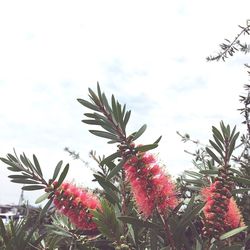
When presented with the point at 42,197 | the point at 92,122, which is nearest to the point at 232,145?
the point at 92,122

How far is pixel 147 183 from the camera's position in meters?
1.06

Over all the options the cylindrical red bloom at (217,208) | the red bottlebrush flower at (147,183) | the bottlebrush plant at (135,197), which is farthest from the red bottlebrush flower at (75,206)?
the cylindrical red bloom at (217,208)

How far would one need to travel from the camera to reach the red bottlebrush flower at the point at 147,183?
1044 mm

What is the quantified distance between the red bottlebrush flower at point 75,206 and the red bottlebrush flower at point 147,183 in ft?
0.57

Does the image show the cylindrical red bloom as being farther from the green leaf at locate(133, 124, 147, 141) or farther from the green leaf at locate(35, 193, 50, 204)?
the green leaf at locate(35, 193, 50, 204)

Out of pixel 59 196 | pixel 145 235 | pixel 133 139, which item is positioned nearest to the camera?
pixel 133 139

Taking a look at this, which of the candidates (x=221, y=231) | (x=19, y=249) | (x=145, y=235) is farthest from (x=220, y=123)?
(x=19, y=249)

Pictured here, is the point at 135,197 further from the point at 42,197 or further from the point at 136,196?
the point at 42,197

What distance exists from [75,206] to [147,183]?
0.78ft

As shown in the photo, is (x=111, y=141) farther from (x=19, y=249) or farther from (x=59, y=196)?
(x=19, y=249)

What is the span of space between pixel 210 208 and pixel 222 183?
0.07 meters

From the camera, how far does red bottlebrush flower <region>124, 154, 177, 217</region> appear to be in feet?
3.43

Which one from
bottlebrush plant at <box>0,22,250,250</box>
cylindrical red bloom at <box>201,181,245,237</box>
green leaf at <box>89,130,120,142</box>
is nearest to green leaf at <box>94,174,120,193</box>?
bottlebrush plant at <box>0,22,250,250</box>

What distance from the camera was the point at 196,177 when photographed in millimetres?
1451
